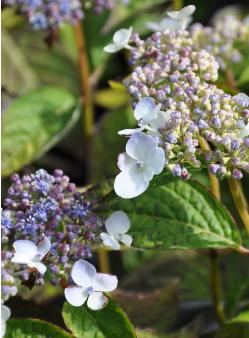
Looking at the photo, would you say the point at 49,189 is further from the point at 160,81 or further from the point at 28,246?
the point at 160,81

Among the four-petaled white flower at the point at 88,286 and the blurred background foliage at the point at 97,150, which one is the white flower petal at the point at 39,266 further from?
the blurred background foliage at the point at 97,150

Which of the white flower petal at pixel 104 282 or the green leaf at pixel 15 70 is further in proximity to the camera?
the green leaf at pixel 15 70

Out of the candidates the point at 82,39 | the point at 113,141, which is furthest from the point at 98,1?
the point at 113,141

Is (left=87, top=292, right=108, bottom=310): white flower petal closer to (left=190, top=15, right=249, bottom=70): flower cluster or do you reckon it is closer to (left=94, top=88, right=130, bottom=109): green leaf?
(left=190, top=15, right=249, bottom=70): flower cluster

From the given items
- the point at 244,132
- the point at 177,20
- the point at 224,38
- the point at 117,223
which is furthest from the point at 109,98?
the point at 244,132

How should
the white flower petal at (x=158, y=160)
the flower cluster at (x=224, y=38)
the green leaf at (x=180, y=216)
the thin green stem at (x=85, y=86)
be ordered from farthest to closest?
1. the thin green stem at (x=85, y=86)
2. the flower cluster at (x=224, y=38)
3. the green leaf at (x=180, y=216)
4. the white flower petal at (x=158, y=160)

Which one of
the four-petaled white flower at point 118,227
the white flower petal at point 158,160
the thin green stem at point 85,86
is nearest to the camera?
the white flower petal at point 158,160

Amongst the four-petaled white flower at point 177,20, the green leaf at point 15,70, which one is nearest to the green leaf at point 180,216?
the four-petaled white flower at point 177,20
